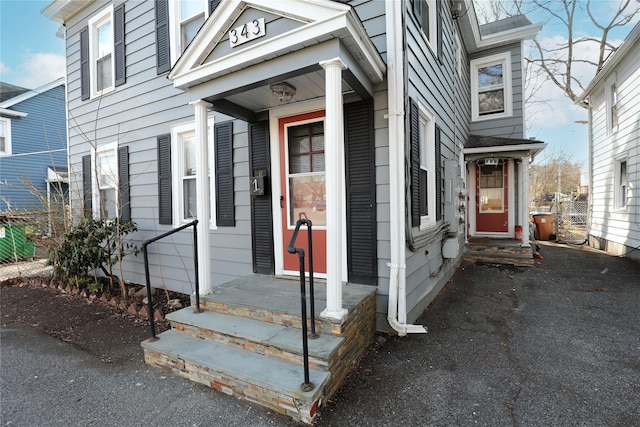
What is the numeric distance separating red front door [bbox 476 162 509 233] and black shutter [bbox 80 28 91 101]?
8595mm

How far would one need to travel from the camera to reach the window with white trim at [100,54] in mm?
5719

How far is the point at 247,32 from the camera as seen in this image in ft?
8.85

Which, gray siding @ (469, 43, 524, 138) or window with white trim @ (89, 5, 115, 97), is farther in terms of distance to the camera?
gray siding @ (469, 43, 524, 138)

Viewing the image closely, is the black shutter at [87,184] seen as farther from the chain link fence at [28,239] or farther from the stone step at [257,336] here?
the stone step at [257,336]

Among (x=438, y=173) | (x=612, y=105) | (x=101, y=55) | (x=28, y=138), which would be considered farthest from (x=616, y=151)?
(x=28, y=138)

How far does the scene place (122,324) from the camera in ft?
12.3

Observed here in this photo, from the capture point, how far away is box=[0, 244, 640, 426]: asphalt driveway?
2.07m

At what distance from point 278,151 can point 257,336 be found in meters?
2.14

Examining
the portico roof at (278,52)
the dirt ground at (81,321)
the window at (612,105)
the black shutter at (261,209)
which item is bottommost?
the dirt ground at (81,321)

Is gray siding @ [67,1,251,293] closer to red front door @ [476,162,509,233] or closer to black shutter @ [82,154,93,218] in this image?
black shutter @ [82,154,93,218]

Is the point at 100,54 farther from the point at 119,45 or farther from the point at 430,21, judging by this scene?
the point at 430,21

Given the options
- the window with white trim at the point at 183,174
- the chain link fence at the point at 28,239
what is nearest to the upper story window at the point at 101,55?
the window with white trim at the point at 183,174

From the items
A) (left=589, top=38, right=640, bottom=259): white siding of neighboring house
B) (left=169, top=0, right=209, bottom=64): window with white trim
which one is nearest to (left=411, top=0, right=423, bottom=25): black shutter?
(left=169, top=0, right=209, bottom=64): window with white trim

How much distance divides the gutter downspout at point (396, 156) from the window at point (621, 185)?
23.7 feet
